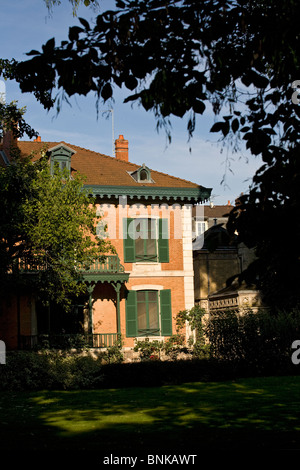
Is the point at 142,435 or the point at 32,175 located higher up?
the point at 32,175

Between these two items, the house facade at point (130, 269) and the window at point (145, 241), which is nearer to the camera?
the house facade at point (130, 269)

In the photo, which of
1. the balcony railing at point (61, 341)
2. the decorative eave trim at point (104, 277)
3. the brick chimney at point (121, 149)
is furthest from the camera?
the brick chimney at point (121, 149)

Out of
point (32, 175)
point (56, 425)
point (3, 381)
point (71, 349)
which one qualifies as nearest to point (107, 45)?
point (56, 425)

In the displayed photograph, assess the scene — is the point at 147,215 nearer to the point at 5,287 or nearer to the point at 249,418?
the point at 5,287

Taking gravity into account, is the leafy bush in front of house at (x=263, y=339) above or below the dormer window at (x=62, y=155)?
below

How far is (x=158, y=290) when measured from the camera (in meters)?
26.9

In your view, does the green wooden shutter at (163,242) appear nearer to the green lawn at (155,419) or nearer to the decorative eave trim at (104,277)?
the decorative eave trim at (104,277)

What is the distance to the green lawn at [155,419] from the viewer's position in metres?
8.13

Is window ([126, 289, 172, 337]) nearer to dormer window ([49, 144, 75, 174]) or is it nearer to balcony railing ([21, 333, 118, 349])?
balcony railing ([21, 333, 118, 349])

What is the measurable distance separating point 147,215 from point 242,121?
21.1 m

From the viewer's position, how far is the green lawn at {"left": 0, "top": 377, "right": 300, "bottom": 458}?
8133mm

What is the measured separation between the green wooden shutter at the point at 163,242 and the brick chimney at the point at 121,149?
642cm

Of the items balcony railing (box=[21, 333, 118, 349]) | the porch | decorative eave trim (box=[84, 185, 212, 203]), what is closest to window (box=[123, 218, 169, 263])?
the porch

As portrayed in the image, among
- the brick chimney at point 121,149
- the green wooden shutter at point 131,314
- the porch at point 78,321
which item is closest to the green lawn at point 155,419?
the porch at point 78,321
